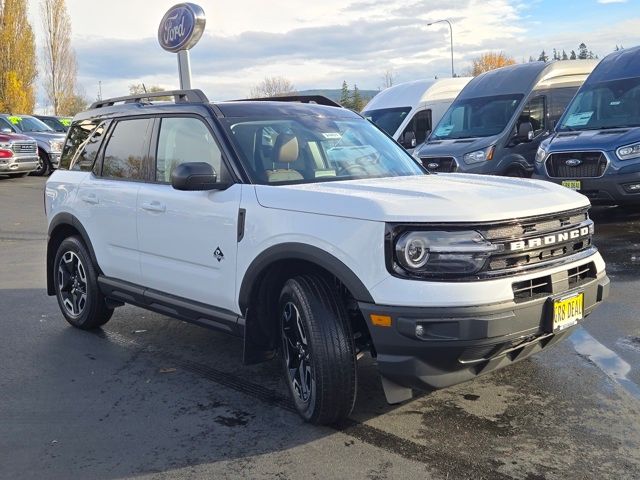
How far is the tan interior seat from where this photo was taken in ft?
14.4

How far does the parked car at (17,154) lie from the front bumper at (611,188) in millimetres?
16045

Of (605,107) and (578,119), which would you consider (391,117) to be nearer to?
(578,119)

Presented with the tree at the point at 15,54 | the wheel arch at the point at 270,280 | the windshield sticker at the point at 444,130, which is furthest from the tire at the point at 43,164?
the tree at the point at 15,54

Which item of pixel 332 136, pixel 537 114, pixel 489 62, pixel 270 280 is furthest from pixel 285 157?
pixel 489 62

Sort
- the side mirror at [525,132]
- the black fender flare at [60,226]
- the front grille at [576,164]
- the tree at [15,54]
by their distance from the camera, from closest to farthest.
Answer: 1. the black fender flare at [60,226]
2. the front grille at [576,164]
3. the side mirror at [525,132]
4. the tree at [15,54]

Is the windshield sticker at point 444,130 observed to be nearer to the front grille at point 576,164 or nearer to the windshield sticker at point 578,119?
the windshield sticker at point 578,119

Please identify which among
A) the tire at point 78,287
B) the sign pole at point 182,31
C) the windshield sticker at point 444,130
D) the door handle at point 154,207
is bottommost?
the tire at point 78,287

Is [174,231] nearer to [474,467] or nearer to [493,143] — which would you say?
[474,467]

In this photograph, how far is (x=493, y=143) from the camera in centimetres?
1213

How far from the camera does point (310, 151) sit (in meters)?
4.66

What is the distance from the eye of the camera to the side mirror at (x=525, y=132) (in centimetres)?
1230

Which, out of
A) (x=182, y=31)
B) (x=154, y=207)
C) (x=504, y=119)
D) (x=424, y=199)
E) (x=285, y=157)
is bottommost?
(x=154, y=207)

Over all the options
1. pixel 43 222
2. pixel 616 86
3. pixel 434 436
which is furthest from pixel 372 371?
pixel 43 222

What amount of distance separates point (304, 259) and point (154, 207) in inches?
60.5
